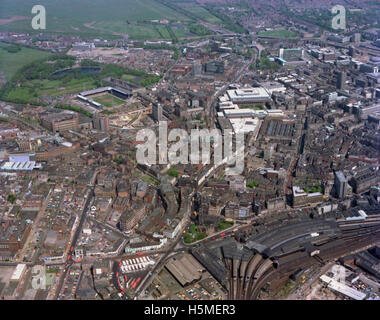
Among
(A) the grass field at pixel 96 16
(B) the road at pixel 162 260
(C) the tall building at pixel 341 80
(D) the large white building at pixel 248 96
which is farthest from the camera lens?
(A) the grass field at pixel 96 16

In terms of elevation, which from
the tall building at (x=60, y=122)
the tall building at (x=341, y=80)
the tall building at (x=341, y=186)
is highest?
the tall building at (x=341, y=80)

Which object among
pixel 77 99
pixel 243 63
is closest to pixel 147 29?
pixel 243 63

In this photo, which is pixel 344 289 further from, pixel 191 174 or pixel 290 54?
pixel 290 54

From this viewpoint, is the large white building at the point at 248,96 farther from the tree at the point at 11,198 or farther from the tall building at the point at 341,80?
the tree at the point at 11,198

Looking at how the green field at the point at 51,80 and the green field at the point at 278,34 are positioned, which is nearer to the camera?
the green field at the point at 51,80

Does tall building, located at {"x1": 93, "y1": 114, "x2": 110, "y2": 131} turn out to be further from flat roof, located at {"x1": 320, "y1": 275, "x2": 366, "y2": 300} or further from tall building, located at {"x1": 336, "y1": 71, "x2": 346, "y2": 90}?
tall building, located at {"x1": 336, "y1": 71, "x2": 346, "y2": 90}

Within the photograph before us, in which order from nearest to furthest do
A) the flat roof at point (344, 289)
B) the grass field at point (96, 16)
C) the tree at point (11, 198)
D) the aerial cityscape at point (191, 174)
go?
the flat roof at point (344, 289) < the aerial cityscape at point (191, 174) < the tree at point (11, 198) < the grass field at point (96, 16)

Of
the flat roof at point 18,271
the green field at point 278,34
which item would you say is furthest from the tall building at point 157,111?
the green field at point 278,34
